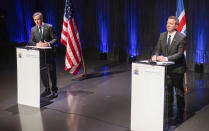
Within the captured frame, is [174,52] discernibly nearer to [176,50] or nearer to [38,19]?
[176,50]

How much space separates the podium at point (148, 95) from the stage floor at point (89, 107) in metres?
0.40

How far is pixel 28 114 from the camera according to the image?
4.45 m

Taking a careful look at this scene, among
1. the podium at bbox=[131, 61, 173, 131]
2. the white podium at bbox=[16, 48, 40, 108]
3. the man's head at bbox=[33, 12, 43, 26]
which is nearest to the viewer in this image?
the podium at bbox=[131, 61, 173, 131]

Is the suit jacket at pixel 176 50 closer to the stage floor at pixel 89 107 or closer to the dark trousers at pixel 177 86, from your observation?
the dark trousers at pixel 177 86

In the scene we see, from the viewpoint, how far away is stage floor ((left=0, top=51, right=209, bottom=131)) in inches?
157

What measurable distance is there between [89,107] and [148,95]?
5.12ft

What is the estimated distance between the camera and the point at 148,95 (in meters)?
3.50

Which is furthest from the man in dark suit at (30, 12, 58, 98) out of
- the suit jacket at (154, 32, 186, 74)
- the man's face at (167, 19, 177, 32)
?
the man's face at (167, 19, 177, 32)

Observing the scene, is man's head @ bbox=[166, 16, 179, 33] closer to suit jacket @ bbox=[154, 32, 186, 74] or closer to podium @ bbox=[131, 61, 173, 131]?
suit jacket @ bbox=[154, 32, 186, 74]

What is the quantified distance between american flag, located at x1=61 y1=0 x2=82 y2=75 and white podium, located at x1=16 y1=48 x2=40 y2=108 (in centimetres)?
180

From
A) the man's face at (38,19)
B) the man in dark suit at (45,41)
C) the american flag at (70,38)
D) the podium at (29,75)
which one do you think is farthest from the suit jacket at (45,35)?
the american flag at (70,38)

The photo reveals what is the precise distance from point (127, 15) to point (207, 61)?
112 inches

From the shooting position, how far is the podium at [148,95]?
3375 millimetres

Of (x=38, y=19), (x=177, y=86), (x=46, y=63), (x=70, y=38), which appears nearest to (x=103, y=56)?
(x=70, y=38)
